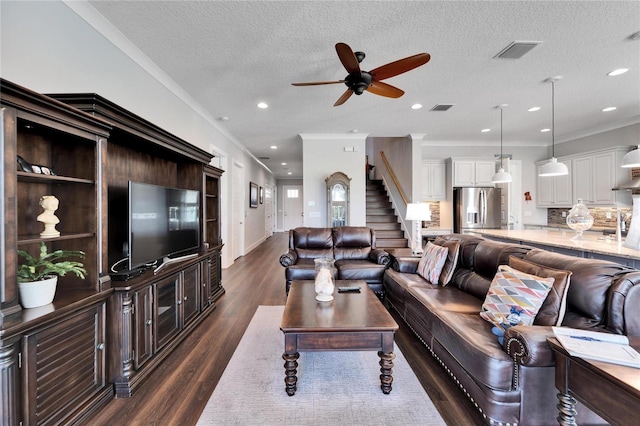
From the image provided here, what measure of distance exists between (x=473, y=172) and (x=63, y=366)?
7215mm

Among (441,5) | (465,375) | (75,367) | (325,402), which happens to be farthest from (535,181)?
(75,367)

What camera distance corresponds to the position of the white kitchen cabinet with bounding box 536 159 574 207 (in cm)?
590

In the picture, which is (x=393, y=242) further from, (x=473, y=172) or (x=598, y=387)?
(x=598, y=387)

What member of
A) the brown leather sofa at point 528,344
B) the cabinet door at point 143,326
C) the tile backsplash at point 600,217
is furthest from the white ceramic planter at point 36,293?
the tile backsplash at point 600,217

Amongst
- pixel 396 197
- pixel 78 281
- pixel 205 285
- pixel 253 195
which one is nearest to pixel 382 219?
pixel 396 197

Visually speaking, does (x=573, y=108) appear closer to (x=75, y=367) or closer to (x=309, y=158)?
(x=309, y=158)

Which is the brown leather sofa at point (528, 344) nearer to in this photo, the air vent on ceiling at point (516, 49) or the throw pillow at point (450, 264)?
the throw pillow at point (450, 264)

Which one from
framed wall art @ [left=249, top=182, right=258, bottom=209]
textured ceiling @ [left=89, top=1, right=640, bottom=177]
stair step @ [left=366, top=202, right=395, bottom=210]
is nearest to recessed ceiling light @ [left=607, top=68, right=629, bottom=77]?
textured ceiling @ [left=89, top=1, right=640, bottom=177]

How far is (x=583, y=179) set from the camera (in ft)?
18.2

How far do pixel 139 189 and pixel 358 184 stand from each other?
4462 mm

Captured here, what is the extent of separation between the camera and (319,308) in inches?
83.6

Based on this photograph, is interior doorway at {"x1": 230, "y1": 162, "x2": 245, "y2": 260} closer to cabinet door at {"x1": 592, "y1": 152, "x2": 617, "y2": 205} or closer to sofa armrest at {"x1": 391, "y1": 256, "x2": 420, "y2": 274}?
sofa armrest at {"x1": 391, "y1": 256, "x2": 420, "y2": 274}

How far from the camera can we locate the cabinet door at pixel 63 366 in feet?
4.33

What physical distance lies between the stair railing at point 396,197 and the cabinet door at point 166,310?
4.74m
